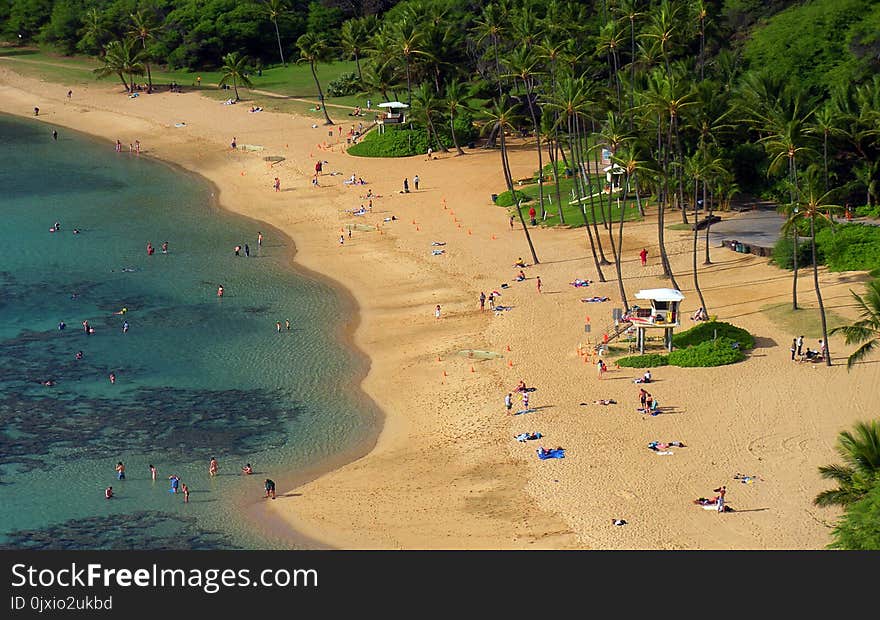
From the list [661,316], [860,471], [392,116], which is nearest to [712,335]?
[661,316]

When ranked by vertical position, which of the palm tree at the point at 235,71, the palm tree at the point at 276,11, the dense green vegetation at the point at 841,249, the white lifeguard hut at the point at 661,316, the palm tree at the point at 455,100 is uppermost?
the palm tree at the point at 276,11

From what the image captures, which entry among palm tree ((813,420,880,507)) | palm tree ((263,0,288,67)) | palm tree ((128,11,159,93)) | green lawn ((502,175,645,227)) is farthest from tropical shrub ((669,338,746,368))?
palm tree ((128,11,159,93))

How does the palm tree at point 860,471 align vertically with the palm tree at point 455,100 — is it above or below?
below

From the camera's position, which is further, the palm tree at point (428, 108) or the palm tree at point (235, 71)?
the palm tree at point (235, 71)

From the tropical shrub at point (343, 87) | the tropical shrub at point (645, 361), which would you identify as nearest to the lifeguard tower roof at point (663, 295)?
the tropical shrub at point (645, 361)

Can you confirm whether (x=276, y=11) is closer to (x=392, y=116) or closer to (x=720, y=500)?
(x=392, y=116)

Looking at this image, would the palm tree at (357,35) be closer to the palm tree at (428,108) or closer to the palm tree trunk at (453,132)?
the palm tree at (428,108)
